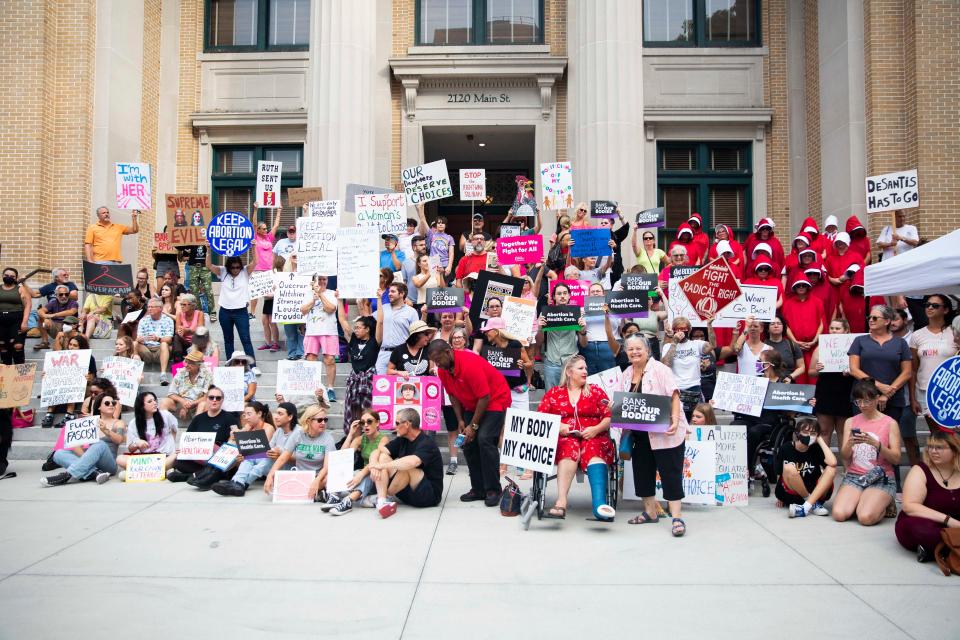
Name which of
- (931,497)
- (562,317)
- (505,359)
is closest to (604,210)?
(562,317)

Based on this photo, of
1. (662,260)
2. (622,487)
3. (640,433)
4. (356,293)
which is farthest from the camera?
(662,260)

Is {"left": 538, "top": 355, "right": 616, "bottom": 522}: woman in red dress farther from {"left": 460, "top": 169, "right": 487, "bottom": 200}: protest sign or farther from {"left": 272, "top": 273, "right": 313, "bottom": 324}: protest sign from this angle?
{"left": 460, "top": 169, "right": 487, "bottom": 200}: protest sign

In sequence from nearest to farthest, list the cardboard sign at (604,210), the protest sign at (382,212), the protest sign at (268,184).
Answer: the protest sign at (382,212)
the cardboard sign at (604,210)
the protest sign at (268,184)

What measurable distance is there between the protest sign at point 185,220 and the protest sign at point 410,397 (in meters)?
7.07

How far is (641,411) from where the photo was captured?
7316 millimetres

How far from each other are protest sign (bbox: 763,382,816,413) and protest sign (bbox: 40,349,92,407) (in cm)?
886

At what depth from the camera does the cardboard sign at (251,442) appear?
8.94 m

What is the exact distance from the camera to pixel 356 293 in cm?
1171

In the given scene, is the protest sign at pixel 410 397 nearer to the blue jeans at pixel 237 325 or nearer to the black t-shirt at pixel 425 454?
the black t-shirt at pixel 425 454

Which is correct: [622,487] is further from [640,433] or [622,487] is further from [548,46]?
[548,46]

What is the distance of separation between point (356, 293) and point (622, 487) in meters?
5.16

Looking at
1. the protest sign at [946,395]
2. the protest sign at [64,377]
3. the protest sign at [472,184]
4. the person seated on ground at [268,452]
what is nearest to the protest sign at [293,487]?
the person seated on ground at [268,452]

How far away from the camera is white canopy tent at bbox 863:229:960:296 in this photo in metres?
7.34

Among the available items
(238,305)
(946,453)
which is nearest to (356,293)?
(238,305)
